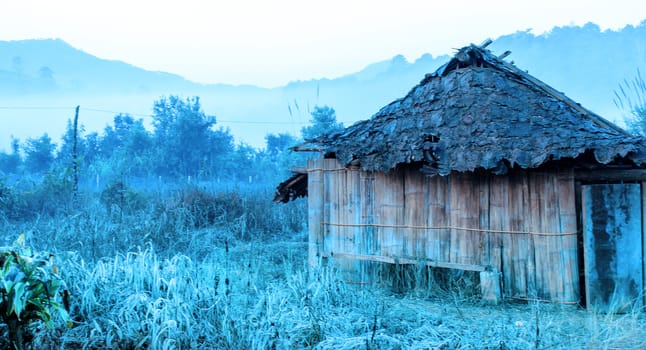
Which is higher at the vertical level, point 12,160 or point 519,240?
point 12,160

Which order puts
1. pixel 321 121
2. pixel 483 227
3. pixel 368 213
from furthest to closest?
1. pixel 321 121
2. pixel 368 213
3. pixel 483 227

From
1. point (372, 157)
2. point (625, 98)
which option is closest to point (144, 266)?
point (372, 157)

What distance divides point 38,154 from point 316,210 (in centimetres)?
2733

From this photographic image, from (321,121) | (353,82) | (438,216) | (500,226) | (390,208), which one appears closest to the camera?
(500,226)

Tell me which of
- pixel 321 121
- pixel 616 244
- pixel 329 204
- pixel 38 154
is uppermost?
pixel 321 121

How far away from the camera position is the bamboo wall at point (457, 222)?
5504mm

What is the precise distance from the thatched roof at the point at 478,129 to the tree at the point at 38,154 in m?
27.3

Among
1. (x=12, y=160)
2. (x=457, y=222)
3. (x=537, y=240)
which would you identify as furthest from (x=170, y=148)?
(x=537, y=240)

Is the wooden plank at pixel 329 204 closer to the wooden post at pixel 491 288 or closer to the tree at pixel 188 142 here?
the wooden post at pixel 491 288

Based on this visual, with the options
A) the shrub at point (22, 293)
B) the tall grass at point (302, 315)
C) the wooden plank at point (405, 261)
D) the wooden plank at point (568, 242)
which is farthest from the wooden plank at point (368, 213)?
the shrub at point (22, 293)

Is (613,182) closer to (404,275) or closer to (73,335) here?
(404,275)

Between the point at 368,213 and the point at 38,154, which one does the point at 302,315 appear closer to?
the point at 368,213

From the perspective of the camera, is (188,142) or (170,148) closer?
(170,148)

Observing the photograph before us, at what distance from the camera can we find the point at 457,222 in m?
6.06
